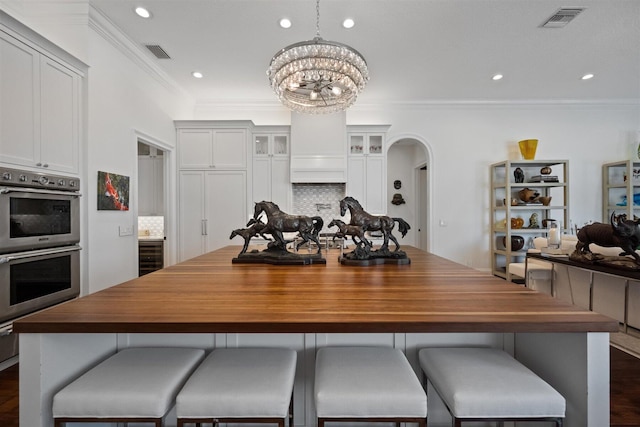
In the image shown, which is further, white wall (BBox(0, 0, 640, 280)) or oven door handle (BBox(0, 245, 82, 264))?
white wall (BBox(0, 0, 640, 280))

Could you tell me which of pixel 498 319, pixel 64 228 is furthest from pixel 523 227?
pixel 64 228

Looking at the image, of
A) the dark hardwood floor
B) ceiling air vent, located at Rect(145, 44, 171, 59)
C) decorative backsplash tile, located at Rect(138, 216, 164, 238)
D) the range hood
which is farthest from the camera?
decorative backsplash tile, located at Rect(138, 216, 164, 238)

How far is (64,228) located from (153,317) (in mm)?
2407

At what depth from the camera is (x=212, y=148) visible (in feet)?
15.6

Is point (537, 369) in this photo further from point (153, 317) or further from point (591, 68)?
point (591, 68)

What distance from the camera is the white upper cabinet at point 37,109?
7.11 feet

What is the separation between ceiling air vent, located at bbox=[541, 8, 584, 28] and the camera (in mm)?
2939

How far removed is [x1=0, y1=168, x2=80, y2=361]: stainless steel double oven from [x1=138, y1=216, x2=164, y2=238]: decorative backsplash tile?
259 cm

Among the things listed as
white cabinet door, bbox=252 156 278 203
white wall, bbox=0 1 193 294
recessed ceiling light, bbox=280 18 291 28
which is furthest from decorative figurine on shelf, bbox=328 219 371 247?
white cabinet door, bbox=252 156 278 203

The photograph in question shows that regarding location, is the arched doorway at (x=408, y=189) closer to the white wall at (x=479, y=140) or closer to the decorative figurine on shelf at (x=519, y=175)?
the white wall at (x=479, y=140)

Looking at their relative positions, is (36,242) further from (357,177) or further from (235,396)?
(357,177)

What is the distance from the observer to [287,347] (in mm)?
1387

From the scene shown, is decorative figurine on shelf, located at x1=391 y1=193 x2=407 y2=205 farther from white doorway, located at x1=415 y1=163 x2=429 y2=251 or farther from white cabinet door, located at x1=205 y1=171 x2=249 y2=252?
white cabinet door, located at x1=205 y1=171 x2=249 y2=252

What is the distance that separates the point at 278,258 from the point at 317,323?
42.4 inches
